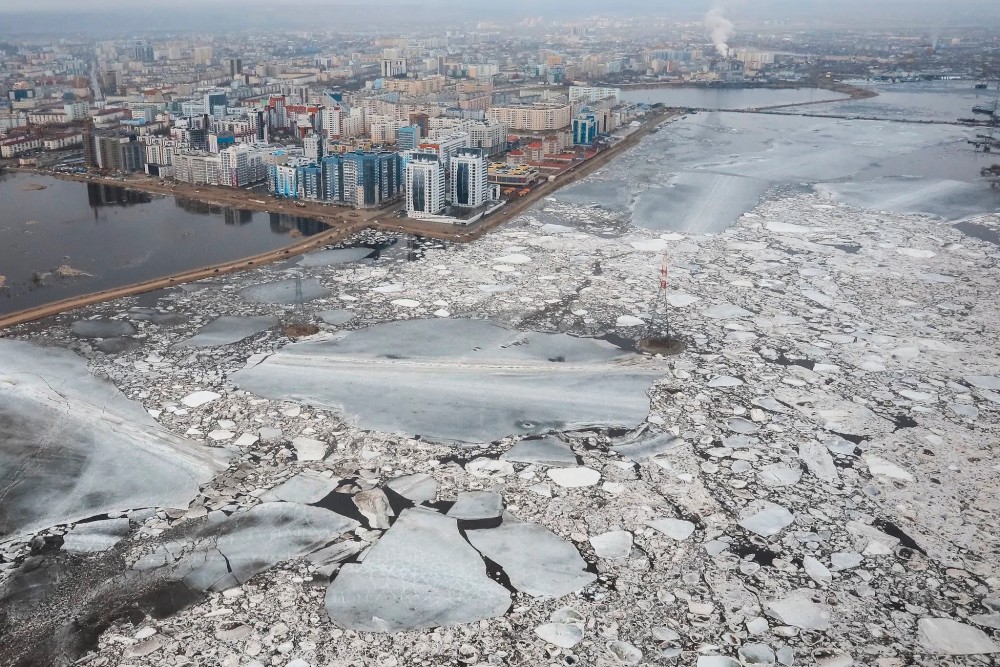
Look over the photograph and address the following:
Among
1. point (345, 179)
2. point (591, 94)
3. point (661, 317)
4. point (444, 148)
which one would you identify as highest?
point (591, 94)

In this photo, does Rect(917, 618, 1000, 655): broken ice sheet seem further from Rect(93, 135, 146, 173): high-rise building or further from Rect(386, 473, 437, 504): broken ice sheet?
Rect(93, 135, 146, 173): high-rise building

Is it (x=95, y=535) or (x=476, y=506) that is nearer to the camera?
(x=95, y=535)

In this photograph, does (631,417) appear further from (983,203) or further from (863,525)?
(983,203)

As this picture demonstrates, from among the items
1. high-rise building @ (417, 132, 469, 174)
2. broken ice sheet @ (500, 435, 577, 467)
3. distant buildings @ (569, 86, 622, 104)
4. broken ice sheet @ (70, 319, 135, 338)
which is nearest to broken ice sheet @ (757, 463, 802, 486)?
broken ice sheet @ (500, 435, 577, 467)

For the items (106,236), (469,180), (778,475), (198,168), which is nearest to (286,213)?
(106,236)

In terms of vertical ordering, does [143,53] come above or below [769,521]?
above

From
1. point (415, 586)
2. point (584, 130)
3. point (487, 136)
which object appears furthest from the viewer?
point (584, 130)

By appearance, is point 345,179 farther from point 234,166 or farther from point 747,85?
point 747,85
